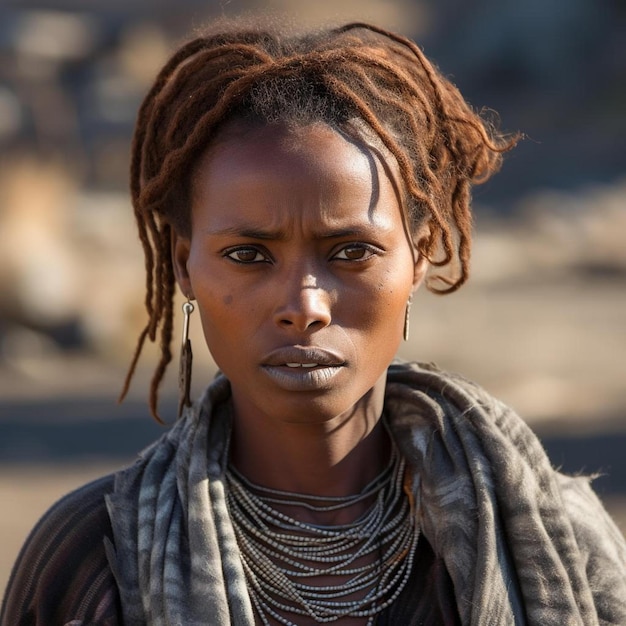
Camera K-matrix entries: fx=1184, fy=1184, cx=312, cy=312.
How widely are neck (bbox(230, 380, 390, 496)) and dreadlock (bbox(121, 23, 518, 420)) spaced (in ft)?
1.01

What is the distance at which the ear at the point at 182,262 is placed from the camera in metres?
2.51

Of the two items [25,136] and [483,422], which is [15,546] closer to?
[483,422]

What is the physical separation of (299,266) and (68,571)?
75 centimetres

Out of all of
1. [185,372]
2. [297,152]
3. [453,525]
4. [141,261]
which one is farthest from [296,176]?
[141,261]

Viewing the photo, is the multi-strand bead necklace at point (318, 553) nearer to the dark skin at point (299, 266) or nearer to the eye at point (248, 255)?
the dark skin at point (299, 266)

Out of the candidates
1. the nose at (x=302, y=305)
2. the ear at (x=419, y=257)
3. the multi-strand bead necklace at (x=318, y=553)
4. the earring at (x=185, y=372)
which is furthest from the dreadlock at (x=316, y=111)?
the multi-strand bead necklace at (x=318, y=553)

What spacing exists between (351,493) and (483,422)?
1.06 feet

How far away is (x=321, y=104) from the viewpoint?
2.32 metres

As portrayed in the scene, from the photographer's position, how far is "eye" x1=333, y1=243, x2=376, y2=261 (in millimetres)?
2299

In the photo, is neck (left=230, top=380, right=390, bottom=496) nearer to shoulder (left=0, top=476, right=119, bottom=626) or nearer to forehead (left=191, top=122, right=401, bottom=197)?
shoulder (left=0, top=476, right=119, bottom=626)

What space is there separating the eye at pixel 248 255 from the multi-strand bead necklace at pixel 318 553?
49 centimetres

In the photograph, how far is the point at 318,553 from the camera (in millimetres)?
2469

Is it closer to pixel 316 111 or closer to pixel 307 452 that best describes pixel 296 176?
pixel 316 111

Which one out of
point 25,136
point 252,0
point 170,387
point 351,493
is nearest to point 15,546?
point 170,387
